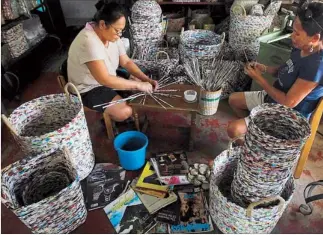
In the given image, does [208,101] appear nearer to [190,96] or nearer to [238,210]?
[190,96]

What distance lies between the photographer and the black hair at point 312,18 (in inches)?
50.6

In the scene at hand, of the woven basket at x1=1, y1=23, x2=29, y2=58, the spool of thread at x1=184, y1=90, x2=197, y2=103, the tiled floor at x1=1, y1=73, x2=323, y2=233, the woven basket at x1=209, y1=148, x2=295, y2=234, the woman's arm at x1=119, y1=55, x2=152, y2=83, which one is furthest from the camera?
the woven basket at x1=1, y1=23, x2=29, y2=58

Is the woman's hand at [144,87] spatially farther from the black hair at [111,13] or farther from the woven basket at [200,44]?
the woven basket at [200,44]

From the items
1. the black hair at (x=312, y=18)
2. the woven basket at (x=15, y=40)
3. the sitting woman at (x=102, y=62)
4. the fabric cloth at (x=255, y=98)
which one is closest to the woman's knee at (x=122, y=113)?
the sitting woman at (x=102, y=62)

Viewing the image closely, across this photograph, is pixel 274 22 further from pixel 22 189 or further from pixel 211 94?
pixel 22 189

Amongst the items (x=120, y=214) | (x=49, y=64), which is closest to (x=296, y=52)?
(x=120, y=214)

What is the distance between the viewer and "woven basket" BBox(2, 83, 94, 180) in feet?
4.84

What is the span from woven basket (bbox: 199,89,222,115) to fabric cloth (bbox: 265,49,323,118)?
0.41 metres

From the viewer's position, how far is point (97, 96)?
1.94m

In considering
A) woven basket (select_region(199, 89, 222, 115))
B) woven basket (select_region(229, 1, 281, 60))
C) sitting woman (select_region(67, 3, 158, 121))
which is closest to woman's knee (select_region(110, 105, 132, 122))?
sitting woman (select_region(67, 3, 158, 121))

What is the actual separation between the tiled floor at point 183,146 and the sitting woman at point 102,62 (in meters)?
0.42

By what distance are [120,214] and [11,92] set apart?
6.37ft

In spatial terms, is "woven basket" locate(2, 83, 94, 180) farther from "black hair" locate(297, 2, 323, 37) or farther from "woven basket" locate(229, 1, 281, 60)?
"woven basket" locate(229, 1, 281, 60)

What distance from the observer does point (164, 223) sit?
1583 millimetres
